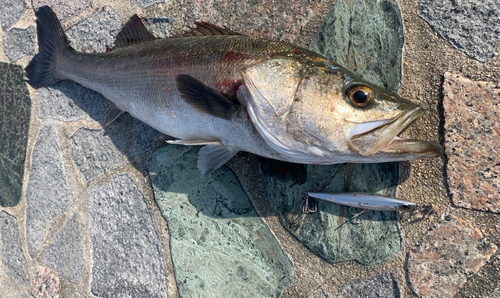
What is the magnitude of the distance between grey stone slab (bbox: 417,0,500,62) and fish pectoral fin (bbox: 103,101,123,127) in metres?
2.09

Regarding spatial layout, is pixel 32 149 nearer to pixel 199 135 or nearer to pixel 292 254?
pixel 199 135

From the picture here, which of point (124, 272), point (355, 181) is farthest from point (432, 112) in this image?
point (124, 272)

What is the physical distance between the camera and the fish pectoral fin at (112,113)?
8.40 feet

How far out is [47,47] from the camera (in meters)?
2.76

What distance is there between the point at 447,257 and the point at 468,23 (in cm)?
133

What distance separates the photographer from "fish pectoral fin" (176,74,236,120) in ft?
6.25

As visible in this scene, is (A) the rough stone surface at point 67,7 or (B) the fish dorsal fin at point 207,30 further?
(A) the rough stone surface at point 67,7

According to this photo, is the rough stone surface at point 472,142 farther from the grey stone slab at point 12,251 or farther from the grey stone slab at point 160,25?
the grey stone slab at point 12,251

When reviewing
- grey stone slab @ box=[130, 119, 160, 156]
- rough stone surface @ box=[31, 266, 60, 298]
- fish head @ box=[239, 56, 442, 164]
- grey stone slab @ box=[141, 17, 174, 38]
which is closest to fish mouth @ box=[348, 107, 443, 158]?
fish head @ box=[239, 56, 442, 164]

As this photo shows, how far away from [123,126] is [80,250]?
1046mm

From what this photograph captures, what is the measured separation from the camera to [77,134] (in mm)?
2809

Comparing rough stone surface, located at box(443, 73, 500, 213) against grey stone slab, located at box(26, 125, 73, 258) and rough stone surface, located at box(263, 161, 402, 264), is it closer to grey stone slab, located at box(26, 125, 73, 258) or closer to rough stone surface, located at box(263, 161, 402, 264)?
rough stone surface, located at box(263, 161, 402, 264)

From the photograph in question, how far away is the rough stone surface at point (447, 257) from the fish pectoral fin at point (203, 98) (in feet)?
4.40

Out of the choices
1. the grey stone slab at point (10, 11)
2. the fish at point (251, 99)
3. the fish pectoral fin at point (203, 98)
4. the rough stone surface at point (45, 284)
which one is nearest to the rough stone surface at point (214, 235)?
the fish at point (251, 99)
